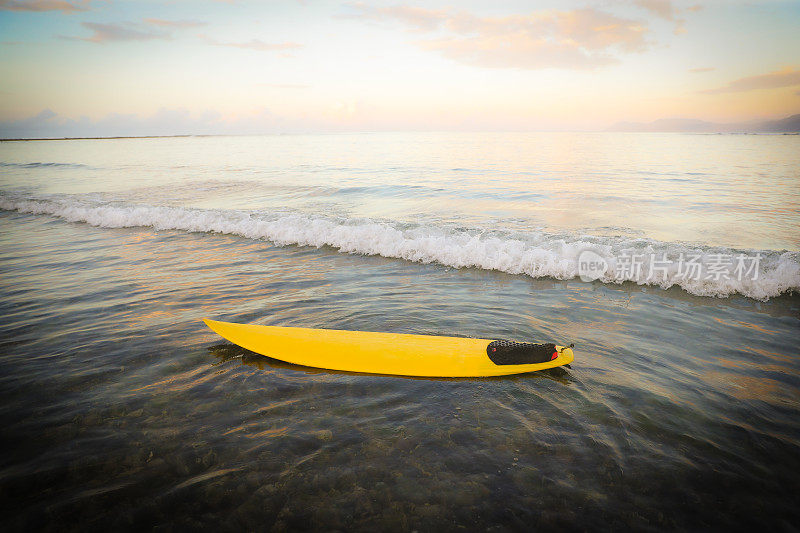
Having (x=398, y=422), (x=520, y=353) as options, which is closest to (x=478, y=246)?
(x=520, y=353)

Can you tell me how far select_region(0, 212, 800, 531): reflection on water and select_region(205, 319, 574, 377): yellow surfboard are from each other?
0.49 feet

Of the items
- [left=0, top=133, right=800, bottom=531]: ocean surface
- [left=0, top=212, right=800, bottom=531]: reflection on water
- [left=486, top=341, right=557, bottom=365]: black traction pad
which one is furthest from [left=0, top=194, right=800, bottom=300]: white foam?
[left=486, top=341, right=557, bottom=365]: black traction pad

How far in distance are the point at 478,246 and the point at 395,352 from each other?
4912mm

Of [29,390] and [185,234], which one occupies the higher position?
[185,234]

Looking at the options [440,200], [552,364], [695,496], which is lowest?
[695,496]

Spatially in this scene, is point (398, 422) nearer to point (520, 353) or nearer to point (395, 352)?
point (395, 352)

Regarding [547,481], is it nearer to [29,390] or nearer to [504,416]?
[504,416]

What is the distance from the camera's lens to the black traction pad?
418 centimetres

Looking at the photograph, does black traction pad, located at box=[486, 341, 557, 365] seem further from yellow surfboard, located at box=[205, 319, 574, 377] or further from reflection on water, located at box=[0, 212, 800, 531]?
reflection on water, located at box=[0, 212, 800, 531]

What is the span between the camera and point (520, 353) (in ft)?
13.8

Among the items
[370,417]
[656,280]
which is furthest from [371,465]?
[656,280]

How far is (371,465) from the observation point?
301 cm

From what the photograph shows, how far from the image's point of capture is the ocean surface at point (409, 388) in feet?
8.89

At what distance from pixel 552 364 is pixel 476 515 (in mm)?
2105
